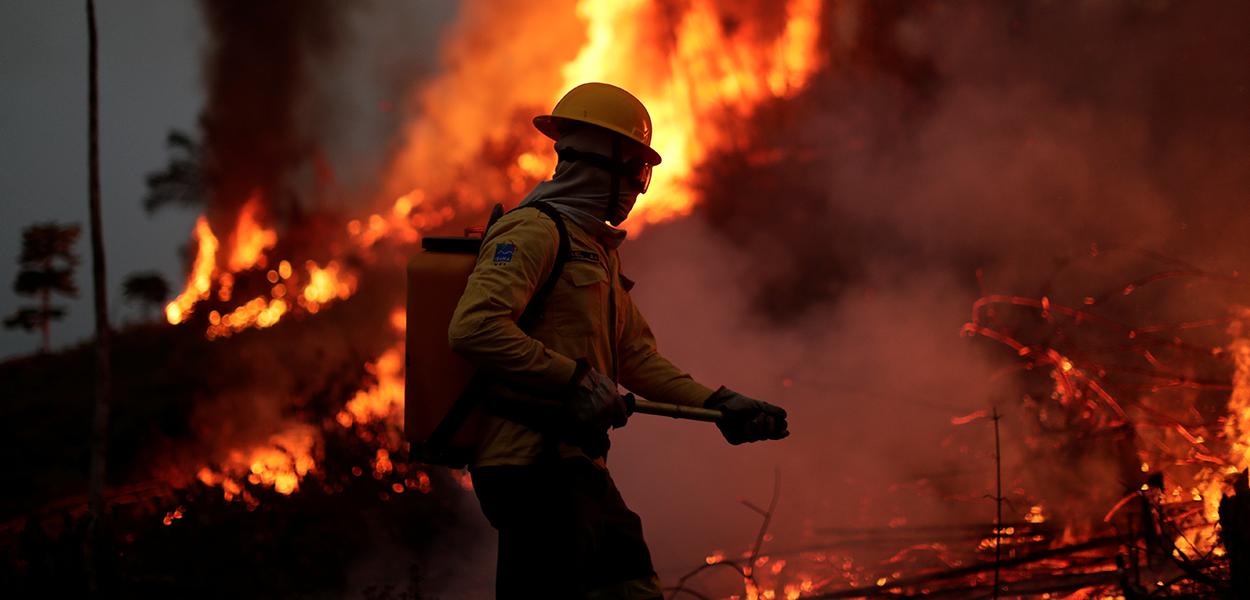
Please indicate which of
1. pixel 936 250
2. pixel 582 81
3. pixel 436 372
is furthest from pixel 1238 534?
pixel 582 81

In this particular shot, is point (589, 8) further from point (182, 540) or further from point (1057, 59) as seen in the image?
point (182, 540)

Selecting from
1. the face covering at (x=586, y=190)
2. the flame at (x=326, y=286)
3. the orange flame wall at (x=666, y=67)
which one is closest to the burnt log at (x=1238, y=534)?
the face covering at (x=586, y=190)

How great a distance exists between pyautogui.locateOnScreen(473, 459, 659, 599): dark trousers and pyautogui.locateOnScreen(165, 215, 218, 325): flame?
54.5 feet

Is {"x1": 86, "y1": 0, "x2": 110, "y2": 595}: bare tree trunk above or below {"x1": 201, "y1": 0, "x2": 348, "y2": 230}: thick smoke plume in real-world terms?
below

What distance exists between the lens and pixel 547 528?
270 centimetres

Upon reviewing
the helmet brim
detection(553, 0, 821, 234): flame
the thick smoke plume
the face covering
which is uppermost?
the thick smoke plume

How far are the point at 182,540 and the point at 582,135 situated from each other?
4.54 metres

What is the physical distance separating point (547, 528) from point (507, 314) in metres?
0.59

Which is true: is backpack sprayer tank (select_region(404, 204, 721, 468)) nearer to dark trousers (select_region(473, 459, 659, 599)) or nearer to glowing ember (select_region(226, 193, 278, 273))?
dark trousers (select_region(473, 459, 659, 599))

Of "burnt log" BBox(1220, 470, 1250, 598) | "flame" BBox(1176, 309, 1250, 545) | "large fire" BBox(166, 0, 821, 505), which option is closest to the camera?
"burnt log" BBox(1220, 470, 1250, 598)

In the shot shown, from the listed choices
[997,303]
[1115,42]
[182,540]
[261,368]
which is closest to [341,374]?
[261,368]

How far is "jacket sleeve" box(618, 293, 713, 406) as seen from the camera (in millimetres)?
3326

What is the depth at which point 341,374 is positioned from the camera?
31.2ft

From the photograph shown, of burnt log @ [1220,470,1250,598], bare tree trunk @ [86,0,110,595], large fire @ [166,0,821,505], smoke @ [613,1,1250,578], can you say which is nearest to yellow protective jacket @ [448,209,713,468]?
burnt log @ [1220,470,1250,598]
